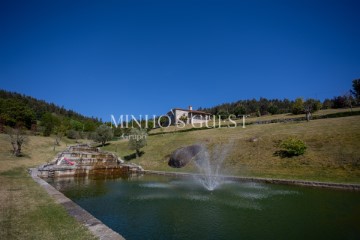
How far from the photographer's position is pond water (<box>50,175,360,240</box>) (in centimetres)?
1288

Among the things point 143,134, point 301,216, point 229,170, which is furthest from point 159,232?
point 143,134

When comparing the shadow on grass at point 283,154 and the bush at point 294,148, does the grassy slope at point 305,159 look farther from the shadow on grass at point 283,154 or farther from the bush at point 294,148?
the bush at point 294,148

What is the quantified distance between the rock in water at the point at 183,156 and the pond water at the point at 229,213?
2092cm

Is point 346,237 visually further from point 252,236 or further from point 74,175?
point 74,175

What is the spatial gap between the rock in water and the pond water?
20.9 meters

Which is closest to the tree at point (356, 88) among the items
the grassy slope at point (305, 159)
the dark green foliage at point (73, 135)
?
the grassy slope at point (305, 159)

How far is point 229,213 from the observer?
54.2ft

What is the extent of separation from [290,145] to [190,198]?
954 inches

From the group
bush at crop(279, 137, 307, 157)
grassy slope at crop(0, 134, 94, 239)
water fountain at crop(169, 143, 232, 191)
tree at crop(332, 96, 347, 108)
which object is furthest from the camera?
tree at crop(332, 96, 347, 108)

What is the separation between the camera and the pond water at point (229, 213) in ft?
42.2

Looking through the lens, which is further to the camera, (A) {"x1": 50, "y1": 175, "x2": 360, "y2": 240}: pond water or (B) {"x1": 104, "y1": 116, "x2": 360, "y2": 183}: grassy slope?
(B) {"x1": 104, "y1": 116, "x2": 360, "y2": 183}: grassy slope

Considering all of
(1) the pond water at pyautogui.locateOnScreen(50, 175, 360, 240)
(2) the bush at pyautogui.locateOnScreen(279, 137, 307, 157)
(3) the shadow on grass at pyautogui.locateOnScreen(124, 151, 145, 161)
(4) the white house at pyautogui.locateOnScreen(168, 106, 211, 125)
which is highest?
(4) the white house at pyautogui.locateOnScreen(168, 106, 211, 125)

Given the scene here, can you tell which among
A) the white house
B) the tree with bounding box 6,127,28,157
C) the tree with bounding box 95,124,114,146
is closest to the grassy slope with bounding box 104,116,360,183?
the tree with bounding box 6,127,28,157

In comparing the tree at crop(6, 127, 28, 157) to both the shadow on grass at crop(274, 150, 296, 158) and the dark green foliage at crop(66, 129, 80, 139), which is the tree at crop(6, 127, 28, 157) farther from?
the dark green foliage at crop(66, 129, 80, 139)
